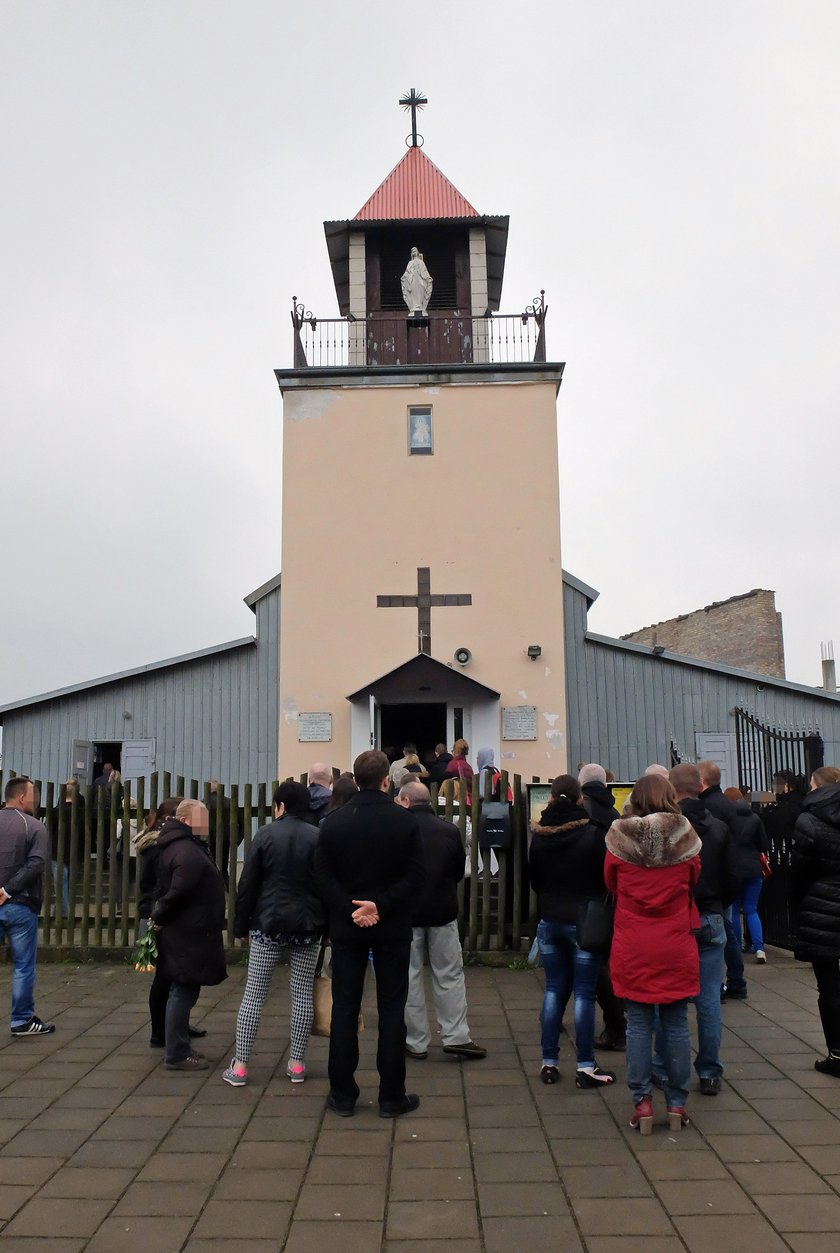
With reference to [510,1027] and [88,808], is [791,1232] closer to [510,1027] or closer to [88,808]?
[510,1027]

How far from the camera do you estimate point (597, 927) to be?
19.5ft

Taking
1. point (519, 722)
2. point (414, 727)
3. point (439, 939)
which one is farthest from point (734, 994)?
point (414, 727)

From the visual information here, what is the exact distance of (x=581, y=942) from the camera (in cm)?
598

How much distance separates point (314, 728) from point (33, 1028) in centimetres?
930

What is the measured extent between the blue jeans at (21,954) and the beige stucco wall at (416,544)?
9.00 metres

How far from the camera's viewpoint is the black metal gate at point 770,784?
10.5 meters

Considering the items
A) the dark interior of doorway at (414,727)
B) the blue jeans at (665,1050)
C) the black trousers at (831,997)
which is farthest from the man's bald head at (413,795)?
the dark interior of doorway at (414,727)

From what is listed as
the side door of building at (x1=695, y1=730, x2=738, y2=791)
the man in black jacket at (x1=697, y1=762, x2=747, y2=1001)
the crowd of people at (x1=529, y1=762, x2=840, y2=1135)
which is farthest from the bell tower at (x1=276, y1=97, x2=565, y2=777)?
the crowd of people at (x1=529, y1=762, x2=840, y2=1135)

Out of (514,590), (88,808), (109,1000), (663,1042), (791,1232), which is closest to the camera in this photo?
(791,1232)

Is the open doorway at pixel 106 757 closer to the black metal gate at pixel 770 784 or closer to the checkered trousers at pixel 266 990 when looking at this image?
the black metal gate at pixel 770 784

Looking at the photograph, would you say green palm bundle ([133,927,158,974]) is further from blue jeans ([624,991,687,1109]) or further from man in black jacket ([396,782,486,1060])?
blue jeans ([624,991,687,1109])

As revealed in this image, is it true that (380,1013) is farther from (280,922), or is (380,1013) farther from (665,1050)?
(665,1050)

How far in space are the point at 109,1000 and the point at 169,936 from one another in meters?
2.39

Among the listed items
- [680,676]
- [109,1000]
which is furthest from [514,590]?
[109,1000]
